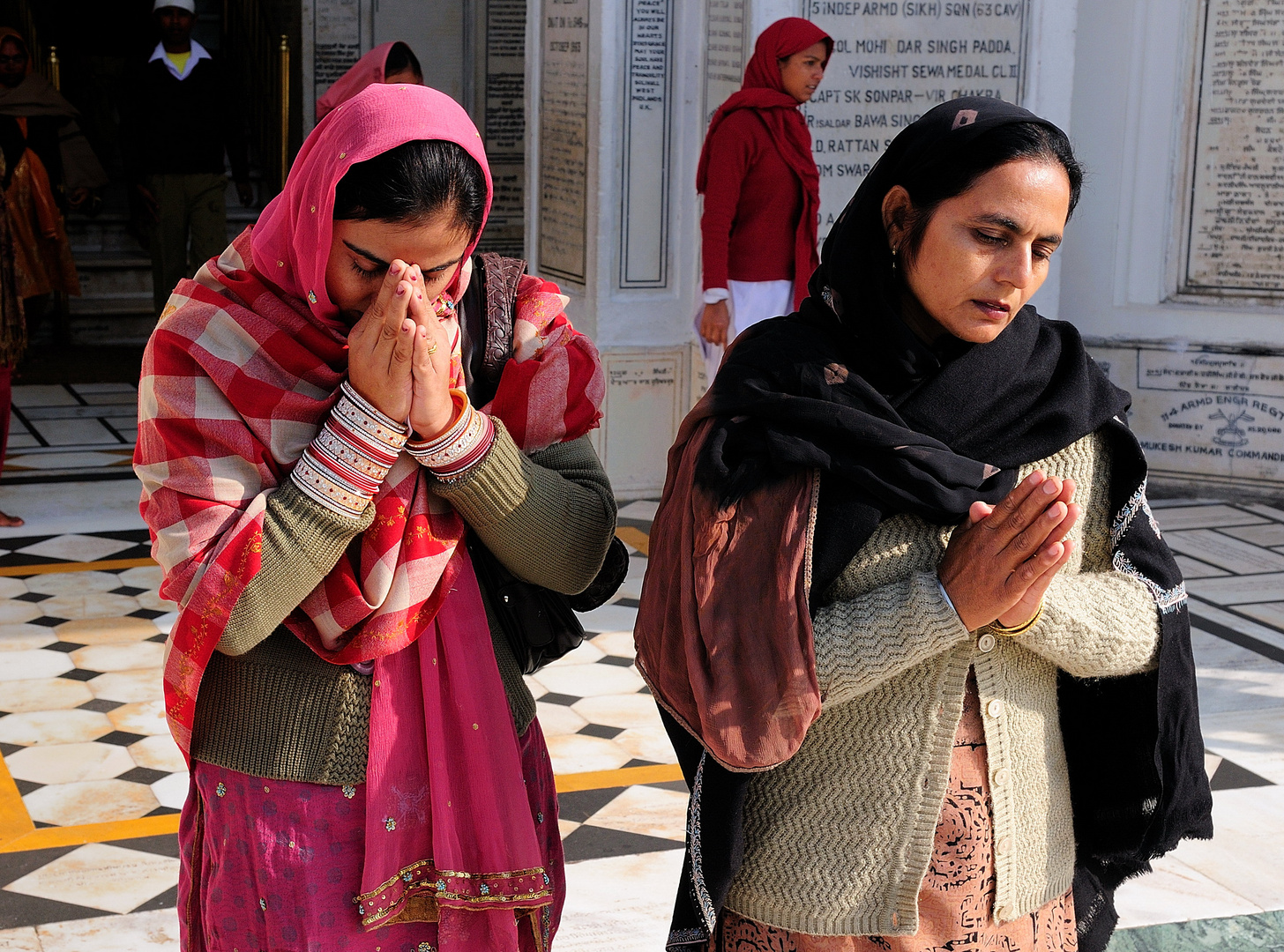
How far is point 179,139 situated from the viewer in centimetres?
770

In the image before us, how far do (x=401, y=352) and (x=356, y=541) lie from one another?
0.26 meters

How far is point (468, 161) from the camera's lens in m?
1.45

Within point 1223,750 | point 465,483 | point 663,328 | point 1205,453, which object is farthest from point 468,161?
point 1205,453

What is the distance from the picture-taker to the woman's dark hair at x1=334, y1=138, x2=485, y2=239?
1397 millimetres

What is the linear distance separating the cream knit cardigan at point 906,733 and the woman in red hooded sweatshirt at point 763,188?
349 cm

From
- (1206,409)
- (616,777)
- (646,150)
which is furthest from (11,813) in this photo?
(1206,409)

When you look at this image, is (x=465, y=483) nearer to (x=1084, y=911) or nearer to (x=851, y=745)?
(x=851, y=745)

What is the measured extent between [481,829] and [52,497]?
502 cm

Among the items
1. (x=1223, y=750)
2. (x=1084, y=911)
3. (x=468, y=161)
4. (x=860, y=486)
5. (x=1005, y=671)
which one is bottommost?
(x=1223, y=750)

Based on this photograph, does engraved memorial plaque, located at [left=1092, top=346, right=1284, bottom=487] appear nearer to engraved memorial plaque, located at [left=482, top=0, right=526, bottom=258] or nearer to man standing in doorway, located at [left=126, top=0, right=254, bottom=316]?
engraved memorial plaque, located at [left=482, top=0, right=526, bottom=258]

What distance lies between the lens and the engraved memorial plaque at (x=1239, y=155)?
6.18 metres

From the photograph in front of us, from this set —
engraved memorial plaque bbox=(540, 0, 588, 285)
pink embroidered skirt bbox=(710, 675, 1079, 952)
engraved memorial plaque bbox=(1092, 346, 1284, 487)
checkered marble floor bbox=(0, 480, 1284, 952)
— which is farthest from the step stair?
pink embroidered skirt bbox=(710, 675, 1079, 952)

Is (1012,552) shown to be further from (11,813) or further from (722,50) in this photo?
(722,50)

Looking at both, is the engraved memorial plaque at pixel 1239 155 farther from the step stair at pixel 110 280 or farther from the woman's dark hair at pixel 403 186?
the step stair at pixel 110 280
